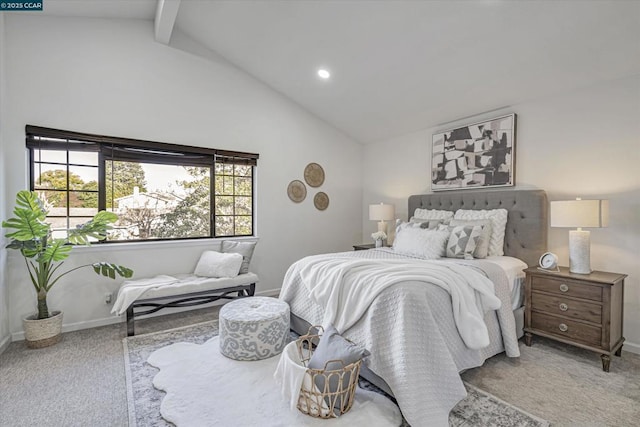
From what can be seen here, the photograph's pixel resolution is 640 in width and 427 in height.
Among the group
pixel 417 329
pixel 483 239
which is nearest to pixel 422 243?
pixel 483 239

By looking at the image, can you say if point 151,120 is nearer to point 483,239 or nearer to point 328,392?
point 328,392

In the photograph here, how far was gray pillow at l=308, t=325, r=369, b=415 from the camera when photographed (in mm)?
1842

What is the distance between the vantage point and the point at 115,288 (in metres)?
3.45

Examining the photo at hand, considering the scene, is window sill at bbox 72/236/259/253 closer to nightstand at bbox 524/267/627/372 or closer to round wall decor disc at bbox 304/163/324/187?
round wall decor disc at bbox 304/163/324/187

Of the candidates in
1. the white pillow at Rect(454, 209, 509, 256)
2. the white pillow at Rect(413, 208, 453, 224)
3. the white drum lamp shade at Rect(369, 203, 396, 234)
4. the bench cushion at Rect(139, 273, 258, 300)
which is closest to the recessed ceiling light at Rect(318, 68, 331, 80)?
the white drum lamp shade at Rect(369, 203, 396, 234)

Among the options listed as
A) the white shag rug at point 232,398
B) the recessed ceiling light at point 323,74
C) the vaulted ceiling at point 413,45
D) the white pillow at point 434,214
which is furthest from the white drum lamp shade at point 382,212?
the white shag rug at point 232,398

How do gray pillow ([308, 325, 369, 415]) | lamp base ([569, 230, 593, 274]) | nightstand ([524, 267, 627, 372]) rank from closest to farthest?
1. gray pillow ([308, 325, 369, 415])
2. nightstand ([524, 267, 627, 372])
3. lamp base ([569, 230, 593, 274])

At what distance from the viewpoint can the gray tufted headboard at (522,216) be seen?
317cm

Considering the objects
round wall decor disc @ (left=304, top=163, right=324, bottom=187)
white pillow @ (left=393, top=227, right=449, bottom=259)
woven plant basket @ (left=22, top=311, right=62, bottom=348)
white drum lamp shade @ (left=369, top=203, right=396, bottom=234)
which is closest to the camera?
woven plant basket @ (left=22, top=311, right=62, bottom=348)

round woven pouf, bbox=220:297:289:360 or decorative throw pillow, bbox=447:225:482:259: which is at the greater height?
decorative throw pillow, bbox=447:225:482:259

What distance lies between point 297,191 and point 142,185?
6.82ft

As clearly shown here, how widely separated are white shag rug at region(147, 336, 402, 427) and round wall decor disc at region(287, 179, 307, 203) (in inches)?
104

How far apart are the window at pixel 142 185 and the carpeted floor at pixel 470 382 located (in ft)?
4.35

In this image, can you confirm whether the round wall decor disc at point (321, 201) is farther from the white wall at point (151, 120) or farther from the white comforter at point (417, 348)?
the white comforter at point (417, 348)
